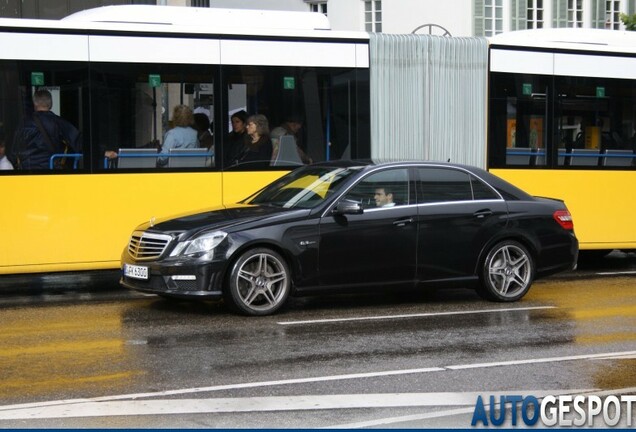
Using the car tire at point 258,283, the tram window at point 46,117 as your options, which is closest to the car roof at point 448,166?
the car tire at point 258,283

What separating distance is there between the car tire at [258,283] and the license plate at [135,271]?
86cm

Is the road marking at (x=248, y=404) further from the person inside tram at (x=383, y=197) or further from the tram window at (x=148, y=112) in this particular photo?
the tram window at (x=148, y=112)

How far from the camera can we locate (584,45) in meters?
17.1

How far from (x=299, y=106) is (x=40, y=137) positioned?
11.1 feet

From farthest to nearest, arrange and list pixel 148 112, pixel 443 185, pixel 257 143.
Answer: pixel 257 143
pixel 148 112
pixel 443 185

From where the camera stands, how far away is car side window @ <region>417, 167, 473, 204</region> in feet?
42.2

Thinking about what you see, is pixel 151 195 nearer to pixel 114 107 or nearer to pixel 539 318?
pixel 114 107

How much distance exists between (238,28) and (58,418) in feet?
27.3

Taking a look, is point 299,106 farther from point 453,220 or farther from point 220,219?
point 220,219

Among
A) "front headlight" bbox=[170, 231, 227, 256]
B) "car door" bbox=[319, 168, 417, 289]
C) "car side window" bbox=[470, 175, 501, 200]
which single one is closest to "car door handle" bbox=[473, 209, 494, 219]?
"car side window" bbox=[470, 175, 501, 200]

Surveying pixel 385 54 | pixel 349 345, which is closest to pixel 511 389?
pixel 349 345

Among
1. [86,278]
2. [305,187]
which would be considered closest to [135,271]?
[305,187]

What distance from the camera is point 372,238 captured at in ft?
40.6

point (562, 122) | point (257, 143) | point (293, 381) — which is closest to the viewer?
point (293, 381)
